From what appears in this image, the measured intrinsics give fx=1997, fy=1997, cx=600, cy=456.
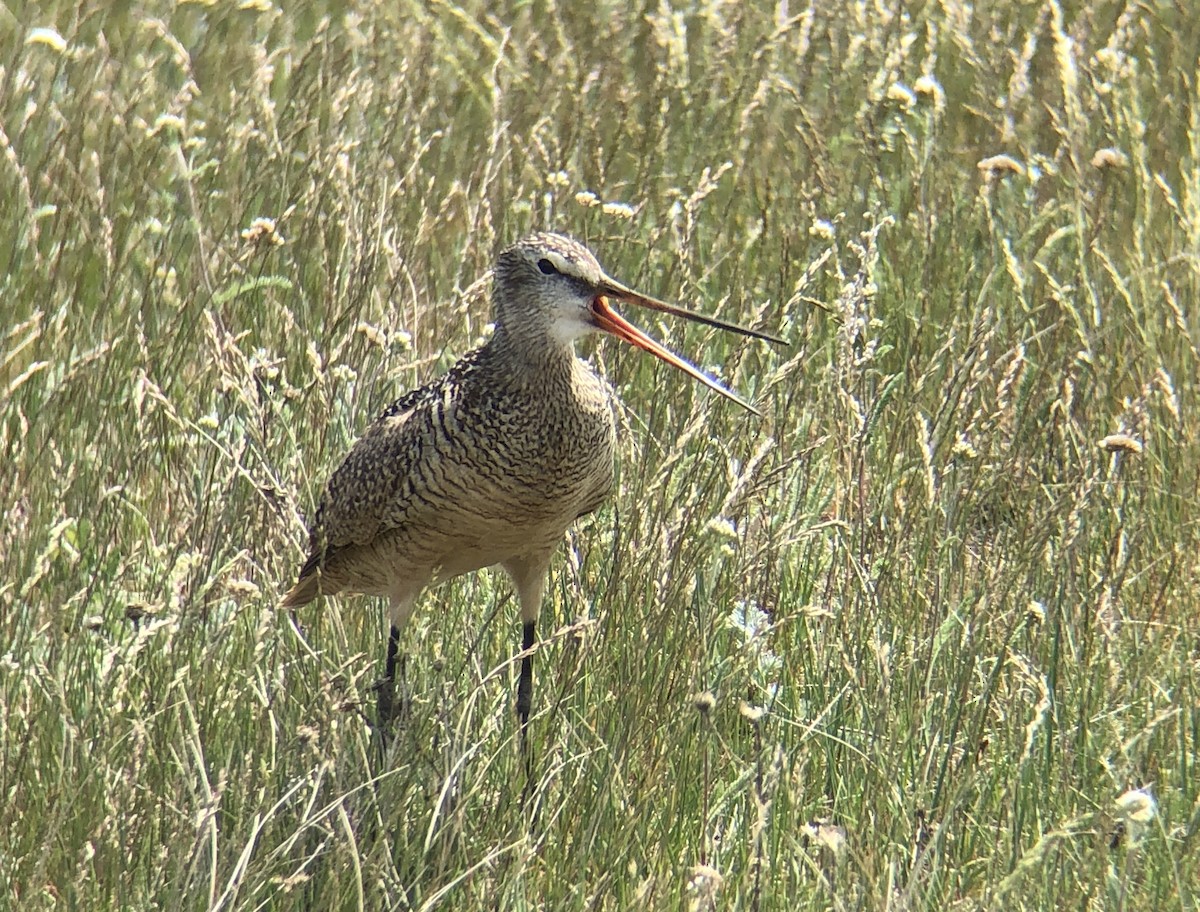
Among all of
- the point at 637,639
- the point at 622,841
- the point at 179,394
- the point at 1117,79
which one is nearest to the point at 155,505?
the point at 179,394

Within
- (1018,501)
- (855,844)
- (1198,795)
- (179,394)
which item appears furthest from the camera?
(179,394)

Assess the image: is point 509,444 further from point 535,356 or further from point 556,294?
point 556,294

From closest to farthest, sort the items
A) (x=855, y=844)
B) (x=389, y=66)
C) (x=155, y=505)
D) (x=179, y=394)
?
(x=855, y=844)
(x=155, y=505)
(x=179, y=394)
(x=389, y=66)

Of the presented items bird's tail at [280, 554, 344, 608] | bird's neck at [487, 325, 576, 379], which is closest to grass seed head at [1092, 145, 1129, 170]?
bird's neck at [487, 325, 576, 379]

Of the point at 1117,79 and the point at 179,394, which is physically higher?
the point at 1117,79

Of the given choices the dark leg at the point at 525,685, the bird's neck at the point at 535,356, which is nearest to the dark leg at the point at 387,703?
the dark leg at the point at 525,685

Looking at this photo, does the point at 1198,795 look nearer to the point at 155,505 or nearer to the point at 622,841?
the point at 622,841

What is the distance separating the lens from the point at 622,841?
3438 millimetres

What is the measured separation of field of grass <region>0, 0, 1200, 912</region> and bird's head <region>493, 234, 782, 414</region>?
30 cm

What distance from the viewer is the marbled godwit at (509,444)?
13.3 ft

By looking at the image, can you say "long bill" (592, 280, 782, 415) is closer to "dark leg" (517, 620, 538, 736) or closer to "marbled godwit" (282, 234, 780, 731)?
"marbled godwit" (282, 234, 780, 731)

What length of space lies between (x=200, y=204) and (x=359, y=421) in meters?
1.77

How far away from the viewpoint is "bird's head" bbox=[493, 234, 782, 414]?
13.2 ft

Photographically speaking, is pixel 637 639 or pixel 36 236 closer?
pixel 637 639
